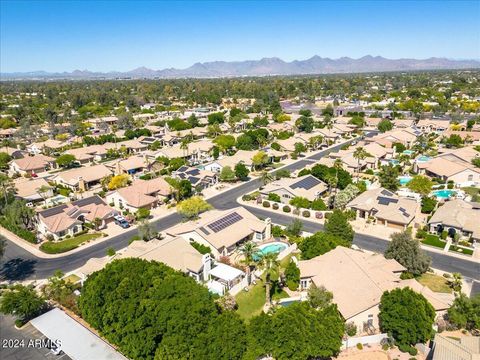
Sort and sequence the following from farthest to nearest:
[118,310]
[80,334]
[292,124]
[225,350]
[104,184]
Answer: [292,124]
[104,184]
[80,334]
[118,310]
[225,350]

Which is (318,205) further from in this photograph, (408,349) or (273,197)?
(408,349)

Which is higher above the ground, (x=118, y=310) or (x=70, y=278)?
(x=118, y=310)

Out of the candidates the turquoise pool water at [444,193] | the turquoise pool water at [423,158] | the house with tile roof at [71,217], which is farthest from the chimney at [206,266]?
the turquoise pool water at [423,158]

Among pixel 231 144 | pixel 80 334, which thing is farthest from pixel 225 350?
pixel 231 144

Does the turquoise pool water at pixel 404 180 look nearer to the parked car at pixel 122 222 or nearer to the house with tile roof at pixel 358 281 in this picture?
the house with tile roof at pixel 358 281

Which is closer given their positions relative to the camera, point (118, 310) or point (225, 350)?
point (225, 350)

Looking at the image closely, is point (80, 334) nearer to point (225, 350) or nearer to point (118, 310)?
point (118, 310)

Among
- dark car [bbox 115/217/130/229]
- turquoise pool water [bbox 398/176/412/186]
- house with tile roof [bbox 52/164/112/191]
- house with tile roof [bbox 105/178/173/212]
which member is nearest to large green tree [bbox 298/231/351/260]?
dark car [bbox 115/217/130/229]
